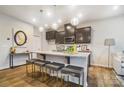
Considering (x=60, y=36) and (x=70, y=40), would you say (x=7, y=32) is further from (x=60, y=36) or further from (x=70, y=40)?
(x=70, y=40)

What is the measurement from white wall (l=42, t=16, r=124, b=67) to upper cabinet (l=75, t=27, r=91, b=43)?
6 centimetres

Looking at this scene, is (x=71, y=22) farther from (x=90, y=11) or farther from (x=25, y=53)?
(x=25, y=53)

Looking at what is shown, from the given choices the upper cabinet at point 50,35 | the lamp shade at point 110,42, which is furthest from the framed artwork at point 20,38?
the lamp shade at point 110,42

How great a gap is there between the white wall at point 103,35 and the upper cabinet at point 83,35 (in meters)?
0.06

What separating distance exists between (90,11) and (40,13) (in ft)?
2.13

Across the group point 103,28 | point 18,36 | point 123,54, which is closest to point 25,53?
point 18,36

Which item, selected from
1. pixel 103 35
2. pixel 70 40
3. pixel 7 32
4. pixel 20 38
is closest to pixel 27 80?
pixel 20 38

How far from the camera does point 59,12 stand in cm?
125

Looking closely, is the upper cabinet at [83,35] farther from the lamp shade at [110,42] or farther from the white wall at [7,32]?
the white wall at [7,32]

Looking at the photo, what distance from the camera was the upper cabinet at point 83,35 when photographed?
1316mm

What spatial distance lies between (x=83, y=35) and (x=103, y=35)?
0.26 metres

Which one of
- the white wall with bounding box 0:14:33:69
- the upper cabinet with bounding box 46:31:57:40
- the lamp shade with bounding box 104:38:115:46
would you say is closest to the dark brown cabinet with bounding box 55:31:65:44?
the upper cabinet with bounding box 46:31:57:40

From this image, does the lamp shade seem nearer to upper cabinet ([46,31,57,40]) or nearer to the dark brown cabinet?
the dark brown cabinet
